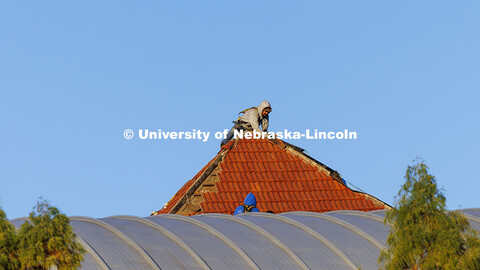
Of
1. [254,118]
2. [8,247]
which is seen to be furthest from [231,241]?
[254,118]

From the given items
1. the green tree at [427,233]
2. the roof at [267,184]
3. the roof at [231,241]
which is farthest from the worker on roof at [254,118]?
the green tree at [427,233]

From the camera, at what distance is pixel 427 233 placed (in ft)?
49.8

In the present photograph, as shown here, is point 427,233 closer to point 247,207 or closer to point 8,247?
point 8,247

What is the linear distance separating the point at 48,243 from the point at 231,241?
6824 millimetres

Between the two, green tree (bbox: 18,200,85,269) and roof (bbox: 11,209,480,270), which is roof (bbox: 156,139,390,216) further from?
green tree (bbox: 18,200,85,269)

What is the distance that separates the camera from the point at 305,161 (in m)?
35.5

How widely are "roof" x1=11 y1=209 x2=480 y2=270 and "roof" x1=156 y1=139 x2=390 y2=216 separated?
8.34 metres

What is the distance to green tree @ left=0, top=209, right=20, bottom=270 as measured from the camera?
15.2 meters

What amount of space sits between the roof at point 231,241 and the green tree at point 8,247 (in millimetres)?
2904

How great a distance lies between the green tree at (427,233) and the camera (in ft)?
49.0

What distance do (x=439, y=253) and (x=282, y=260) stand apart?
6.55 metres

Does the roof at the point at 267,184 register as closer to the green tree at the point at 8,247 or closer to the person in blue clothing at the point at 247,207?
the person in blue clothing at the point at 247,207

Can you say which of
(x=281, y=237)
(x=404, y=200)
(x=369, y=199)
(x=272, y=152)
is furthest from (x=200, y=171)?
(x=404, y=200)

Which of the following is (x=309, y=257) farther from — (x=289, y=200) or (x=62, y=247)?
(x=289, y=200)
